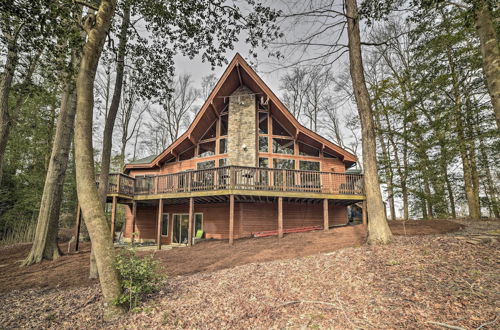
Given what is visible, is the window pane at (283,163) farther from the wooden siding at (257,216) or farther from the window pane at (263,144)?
the wooden siding at (257,216)

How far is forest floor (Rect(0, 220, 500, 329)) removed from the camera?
299cm

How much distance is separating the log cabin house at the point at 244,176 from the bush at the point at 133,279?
20.0 ft

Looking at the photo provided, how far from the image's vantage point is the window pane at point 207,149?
1410cm

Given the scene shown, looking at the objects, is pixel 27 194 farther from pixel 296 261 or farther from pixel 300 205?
pixel 296 261

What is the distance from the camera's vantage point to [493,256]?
425cm

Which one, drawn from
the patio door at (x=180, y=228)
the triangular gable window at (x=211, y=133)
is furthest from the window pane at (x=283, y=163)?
the patio door at (x=180, y=228)

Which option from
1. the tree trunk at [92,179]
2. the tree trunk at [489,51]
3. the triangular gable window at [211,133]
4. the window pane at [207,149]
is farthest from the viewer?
the triangular gable window at [211,133]

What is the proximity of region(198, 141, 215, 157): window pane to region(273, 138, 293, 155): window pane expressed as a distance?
3.65m

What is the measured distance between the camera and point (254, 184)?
10.5 m

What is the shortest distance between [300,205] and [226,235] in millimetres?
4192

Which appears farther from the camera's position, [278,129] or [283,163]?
[278,129]

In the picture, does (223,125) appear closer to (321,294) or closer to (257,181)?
(257,181)

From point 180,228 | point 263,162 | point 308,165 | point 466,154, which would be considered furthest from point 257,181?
point 466,154

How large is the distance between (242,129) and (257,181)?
363 cm
